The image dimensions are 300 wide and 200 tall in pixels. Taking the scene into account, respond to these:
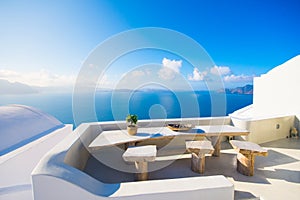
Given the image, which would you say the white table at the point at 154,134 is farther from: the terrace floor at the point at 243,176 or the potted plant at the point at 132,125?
the terrace floor at the point at 243,176

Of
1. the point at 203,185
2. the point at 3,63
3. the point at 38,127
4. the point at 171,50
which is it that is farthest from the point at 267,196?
the point at 3,63

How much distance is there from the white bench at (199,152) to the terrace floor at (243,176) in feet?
0.33

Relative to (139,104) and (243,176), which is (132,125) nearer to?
(243,176)

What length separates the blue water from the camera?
4.62 meters

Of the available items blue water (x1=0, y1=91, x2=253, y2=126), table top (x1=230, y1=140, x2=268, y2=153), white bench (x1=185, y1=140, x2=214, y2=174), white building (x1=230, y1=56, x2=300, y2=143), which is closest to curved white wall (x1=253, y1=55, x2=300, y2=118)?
white building (x1=230, y1=56, x2=300, y2=143)

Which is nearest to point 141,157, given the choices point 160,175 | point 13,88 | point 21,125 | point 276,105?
point 160,175

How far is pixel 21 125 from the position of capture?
3.82 metres

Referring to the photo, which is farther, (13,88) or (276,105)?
(13,88)

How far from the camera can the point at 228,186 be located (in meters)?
1.50

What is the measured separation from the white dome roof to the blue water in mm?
622

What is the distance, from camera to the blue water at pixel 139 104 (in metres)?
4.62

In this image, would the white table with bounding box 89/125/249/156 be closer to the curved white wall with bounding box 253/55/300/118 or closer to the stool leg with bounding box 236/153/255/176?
the stool leg with bounding box 236/153/255/176

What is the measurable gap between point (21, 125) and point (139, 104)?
11.5ft

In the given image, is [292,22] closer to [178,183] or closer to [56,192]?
[178,183]
